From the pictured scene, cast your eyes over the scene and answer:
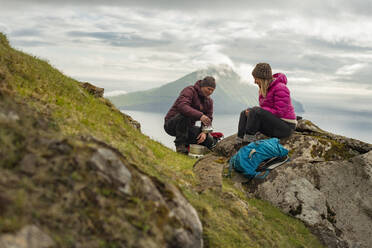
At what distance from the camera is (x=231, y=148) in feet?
48.1

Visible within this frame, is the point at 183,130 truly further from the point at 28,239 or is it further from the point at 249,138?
the point at 28,239

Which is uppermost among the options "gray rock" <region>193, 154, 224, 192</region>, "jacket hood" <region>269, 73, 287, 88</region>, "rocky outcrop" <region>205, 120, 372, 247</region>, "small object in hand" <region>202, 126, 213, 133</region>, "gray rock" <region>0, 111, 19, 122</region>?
"jacket hood" <region>269, 73, 287, 88</region>

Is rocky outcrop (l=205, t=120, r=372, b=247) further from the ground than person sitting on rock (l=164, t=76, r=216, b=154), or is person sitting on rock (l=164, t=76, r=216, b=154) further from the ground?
person sitting on rock (l=164, t=76, r=216, b=154)

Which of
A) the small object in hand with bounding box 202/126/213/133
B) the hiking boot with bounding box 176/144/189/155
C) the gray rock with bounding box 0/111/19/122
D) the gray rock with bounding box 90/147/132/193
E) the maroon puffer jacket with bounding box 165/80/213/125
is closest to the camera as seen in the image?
the gray rock with bounding box 90/147/132/193

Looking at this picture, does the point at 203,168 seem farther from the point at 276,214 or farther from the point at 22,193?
the point at 22,193

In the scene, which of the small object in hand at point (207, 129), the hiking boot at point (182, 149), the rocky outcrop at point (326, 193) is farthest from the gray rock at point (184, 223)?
the hiking boot at point (182, 149)

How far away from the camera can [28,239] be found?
3.73m

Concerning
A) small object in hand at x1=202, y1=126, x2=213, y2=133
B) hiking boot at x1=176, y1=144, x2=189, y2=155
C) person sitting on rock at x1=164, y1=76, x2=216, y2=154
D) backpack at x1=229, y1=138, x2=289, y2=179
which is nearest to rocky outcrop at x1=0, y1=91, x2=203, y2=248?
backpack at x1=229, y1=138, x2=289, y2=179

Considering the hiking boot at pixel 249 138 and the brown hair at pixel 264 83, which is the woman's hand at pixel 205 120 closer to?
the hiking boot at pixel 249 138

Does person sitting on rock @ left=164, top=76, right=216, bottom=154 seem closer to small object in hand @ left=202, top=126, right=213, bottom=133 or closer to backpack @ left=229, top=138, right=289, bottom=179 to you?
small object in hand @ left=202, top=126, right=213, bottom=133

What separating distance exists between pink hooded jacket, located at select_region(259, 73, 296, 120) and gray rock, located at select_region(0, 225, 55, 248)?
1099 centimetres

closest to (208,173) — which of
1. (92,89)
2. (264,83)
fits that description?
(264,83)

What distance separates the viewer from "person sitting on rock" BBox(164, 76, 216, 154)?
14.8m

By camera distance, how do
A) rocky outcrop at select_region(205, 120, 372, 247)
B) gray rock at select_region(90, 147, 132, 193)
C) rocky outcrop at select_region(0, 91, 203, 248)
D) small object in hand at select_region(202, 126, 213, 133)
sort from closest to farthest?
1. rocky outcrop at select_region(0, 91, 203, 248)
2. gray rock at select_region(90, 147, 132, 193)
3. rocky outcrop at select_region(205, 120, 372, 247)
4. small object in hand at select_region(202, 126, 213, 133)
